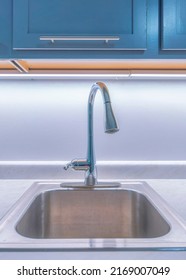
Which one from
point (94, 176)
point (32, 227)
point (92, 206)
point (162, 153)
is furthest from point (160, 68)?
point (32, 227)

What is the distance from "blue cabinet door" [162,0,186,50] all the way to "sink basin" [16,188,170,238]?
0.59m

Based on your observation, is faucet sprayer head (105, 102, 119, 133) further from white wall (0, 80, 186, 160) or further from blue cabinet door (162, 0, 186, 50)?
white wall (0, 80, 186, 160)

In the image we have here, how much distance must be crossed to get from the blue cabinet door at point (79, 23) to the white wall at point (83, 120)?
392 mm

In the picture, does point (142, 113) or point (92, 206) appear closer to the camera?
point (92, 206)

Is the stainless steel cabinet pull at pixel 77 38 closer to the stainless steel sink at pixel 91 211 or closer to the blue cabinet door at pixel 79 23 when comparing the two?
the blue cabinet door at pixel 79 23

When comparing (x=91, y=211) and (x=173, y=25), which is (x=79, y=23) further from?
(x=91, y=211)

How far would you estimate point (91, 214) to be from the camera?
128 centimetres

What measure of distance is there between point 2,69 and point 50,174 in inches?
20.8

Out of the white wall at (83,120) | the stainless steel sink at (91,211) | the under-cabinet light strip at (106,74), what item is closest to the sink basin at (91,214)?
the stainless steel sink at (91,211)

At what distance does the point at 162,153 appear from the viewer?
1.55 metres

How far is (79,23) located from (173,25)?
0.35 metres

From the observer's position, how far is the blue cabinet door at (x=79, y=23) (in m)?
1.15
